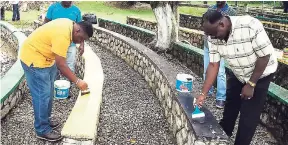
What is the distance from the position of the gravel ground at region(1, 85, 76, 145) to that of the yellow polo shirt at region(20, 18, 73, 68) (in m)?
1.02

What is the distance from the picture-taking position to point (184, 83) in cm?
446

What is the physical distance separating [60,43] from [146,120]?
2.11m

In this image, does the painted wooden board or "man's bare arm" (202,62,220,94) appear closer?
the painted wooden board

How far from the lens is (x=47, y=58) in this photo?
403cm

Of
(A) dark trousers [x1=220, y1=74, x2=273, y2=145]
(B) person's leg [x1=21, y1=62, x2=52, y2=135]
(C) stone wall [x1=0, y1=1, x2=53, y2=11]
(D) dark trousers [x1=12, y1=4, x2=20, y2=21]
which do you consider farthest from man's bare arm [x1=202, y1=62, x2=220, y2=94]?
(C) stone wall [x1=0, y1=1, x2=53, y2=11]

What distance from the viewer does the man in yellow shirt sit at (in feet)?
12.3

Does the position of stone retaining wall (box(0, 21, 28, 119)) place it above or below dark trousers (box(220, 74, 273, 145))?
below

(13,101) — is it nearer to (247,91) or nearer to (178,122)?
(178,122)

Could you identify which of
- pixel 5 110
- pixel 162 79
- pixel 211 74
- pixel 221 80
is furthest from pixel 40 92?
pixel 221 80

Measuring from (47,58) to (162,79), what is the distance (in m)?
2.20

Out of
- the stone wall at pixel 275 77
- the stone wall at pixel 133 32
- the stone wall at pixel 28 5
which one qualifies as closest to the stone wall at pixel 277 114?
the stone wall at pixel 275 77

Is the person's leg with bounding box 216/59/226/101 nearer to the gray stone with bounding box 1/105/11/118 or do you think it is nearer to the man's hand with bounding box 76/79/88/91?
the man's hand with bounding box 76/79/88/91

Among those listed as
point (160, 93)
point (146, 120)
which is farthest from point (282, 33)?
point (146, 120)

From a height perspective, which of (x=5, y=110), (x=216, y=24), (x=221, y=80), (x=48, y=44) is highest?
(x=216, y=24)
